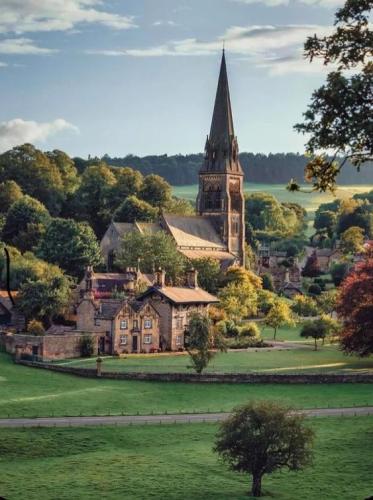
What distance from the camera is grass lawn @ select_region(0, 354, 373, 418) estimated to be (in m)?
48.9

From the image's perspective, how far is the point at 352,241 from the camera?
130 meters

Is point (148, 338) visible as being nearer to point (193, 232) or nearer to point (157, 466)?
point (157, 466)

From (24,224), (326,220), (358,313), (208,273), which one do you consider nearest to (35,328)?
(358,313)

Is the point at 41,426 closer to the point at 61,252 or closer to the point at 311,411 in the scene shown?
the point at 311,411

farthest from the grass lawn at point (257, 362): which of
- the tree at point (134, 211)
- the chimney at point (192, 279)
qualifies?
the tree at point (134, 211)

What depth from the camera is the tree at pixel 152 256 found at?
289 feet

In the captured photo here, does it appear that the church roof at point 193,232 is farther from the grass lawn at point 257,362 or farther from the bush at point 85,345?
the bush at point 85,345

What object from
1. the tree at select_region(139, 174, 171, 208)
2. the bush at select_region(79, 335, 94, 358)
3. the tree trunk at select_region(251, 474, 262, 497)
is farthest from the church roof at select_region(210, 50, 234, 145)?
the tree trunk at select_region(251, 474, 262, 497)

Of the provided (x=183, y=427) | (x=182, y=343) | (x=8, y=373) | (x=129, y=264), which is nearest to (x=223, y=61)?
(x=129, y=264)

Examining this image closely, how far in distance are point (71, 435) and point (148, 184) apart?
84.9 metres

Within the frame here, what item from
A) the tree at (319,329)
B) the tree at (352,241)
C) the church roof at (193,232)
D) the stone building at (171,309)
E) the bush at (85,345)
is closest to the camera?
the bush at (85,345)

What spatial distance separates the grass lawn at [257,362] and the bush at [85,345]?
146 cm

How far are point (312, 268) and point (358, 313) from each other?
62.8 meters

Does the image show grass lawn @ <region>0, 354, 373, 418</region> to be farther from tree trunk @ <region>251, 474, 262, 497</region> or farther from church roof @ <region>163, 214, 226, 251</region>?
church roof @ <region>163, 214, 226, 251</region>
